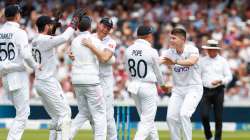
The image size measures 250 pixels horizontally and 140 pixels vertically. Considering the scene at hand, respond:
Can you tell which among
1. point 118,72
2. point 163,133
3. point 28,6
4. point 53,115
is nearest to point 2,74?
point 53,115

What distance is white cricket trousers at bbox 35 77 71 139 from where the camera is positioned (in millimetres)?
16016

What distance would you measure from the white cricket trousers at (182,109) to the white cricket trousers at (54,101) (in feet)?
6.65

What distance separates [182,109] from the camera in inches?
648

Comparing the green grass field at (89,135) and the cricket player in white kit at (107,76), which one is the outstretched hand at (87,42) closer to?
the cricket player in white kit at (107,76)

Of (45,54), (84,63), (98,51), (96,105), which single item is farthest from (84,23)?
(96,105)

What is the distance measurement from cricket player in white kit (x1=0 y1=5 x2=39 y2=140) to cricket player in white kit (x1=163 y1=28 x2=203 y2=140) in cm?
283

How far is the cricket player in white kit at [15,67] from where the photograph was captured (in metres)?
15.2

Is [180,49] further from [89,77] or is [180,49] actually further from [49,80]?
[49,80]

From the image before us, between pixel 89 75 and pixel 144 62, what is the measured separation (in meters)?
1.19

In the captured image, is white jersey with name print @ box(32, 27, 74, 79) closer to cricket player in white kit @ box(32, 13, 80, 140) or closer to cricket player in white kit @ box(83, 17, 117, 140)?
cricket player in white kit @ box(32, 13, 80, 140)

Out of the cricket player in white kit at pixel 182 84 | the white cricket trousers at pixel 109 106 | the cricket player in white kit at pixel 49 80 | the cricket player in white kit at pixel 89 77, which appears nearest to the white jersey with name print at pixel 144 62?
the cricket player in white kit at pixel 182 84

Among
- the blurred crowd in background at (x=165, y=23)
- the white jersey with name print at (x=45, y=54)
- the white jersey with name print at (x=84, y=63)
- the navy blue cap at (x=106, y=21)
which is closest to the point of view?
the white jersey with name print at (x=84, y=63)

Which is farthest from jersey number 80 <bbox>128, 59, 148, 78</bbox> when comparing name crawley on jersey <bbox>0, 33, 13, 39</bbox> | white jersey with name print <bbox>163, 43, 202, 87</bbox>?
name crawley on jersey <bbox>0, 33, 13, 39</bbox>

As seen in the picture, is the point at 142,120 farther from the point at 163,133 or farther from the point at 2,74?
the point at 163,133
